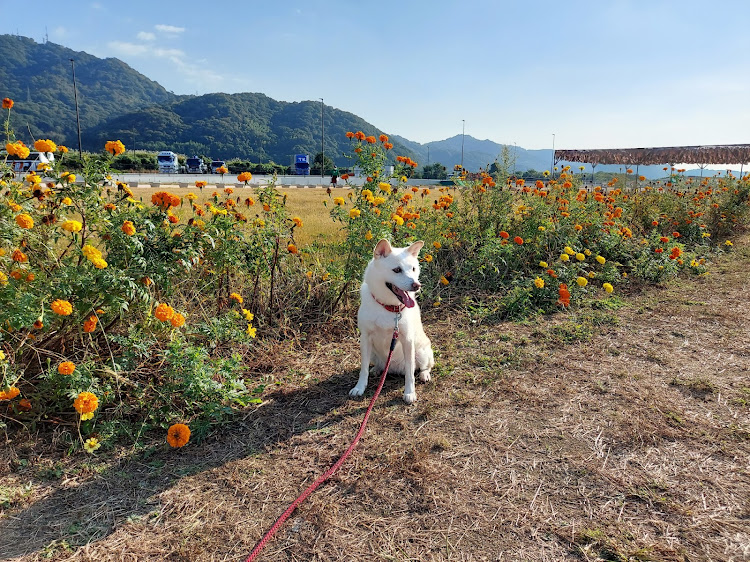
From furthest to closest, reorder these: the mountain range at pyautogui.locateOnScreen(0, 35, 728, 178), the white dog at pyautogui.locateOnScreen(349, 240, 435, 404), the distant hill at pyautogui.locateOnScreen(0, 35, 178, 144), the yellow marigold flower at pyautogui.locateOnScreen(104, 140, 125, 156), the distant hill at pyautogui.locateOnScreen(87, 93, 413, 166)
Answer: the distant hill at pyautogui.locateOnScreen(0, 35, 178, 144), the distant hill at pyautogui.locateOnScreen(87, 93, 413, 166), the mountain range at pyautogui.locateOnScreen(0, 35, 728, 178), the white dog at pyautogui.locateOnScreen(349, 240, 435, 404), the yellow marigold flower at pyautogui.locateOnScreen(104, 140, 125, 156)

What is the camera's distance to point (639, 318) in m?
4.58

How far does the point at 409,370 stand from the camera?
10.1ft

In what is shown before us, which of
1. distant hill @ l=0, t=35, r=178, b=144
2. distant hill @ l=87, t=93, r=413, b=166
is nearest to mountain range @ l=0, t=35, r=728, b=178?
distant hill @ l=87, t=93, r=413, b=166

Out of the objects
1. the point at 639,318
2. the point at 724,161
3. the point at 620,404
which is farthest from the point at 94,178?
the point at 724,161

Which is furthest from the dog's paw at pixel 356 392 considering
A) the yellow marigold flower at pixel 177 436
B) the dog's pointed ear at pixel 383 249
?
the yellow marigold flower at pixel 177 436

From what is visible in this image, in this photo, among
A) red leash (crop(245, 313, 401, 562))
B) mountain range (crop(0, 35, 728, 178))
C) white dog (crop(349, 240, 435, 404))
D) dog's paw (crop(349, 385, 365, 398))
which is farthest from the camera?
mountain range (crop(0, 35, 728, 178))

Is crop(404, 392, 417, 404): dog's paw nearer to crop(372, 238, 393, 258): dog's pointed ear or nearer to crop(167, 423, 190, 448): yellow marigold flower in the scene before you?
crop(372, 238, 393, 258): dog's pointed ear

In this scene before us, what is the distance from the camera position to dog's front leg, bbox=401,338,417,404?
301cm

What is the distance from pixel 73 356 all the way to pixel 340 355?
6.63ft

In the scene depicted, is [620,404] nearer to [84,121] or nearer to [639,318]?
[639,318]

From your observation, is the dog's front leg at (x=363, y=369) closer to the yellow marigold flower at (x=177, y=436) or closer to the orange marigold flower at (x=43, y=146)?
the yellow marigold flower at (x=177, y=436)

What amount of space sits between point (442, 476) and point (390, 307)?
3.84 feet

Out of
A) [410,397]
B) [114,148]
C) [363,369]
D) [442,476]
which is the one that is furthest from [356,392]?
[114,148]

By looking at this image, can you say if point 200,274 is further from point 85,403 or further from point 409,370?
point 409,370
